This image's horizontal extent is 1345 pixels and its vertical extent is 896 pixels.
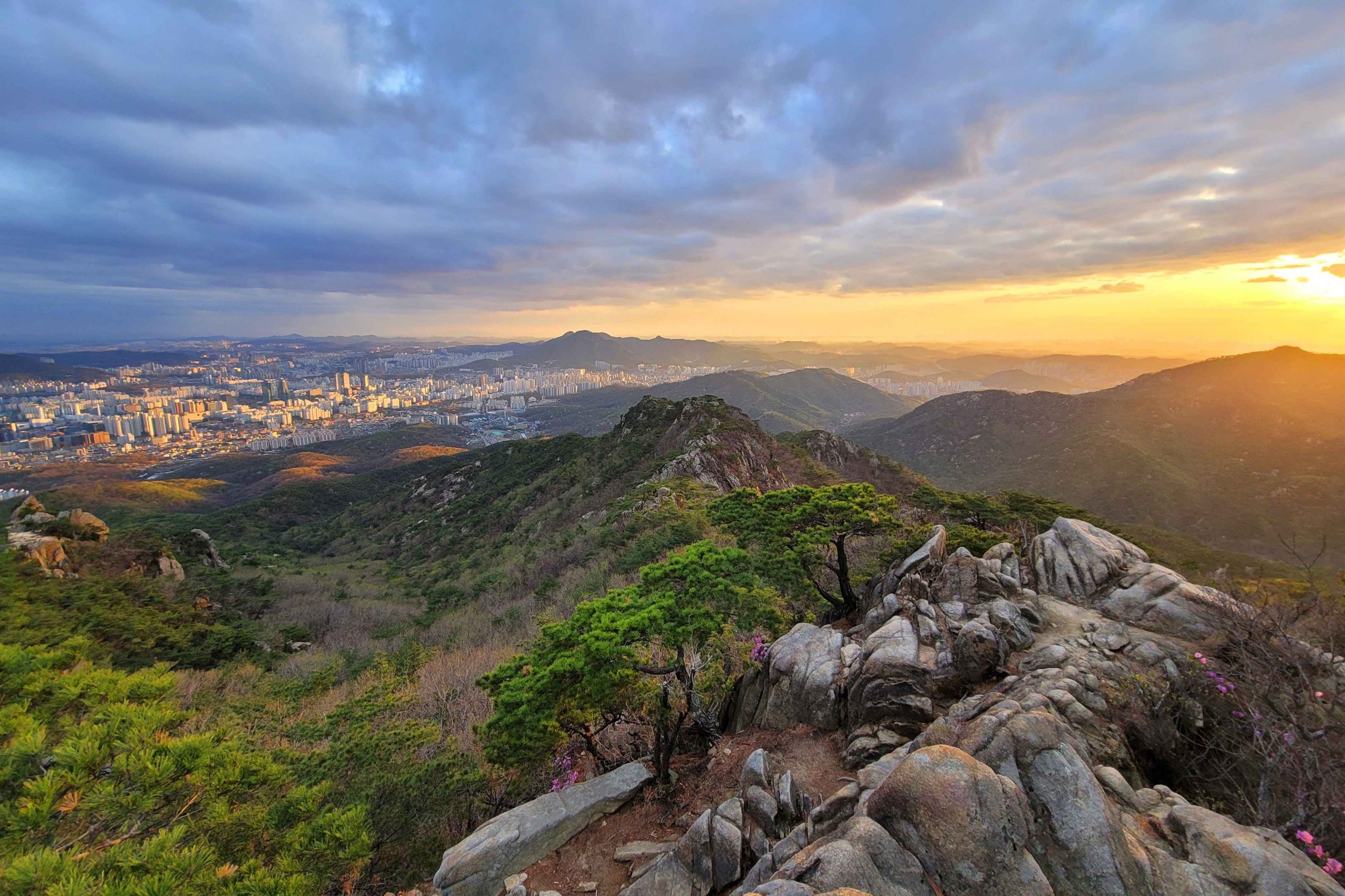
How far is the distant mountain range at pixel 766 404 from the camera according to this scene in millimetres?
148500

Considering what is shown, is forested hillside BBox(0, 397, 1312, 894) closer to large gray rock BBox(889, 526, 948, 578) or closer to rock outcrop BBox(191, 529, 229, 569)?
rock outcrop BBox(191, 529, 229, 569)

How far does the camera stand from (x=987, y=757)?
514cm

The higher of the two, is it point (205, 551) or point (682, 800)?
point (682, 800)

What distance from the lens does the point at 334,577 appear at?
3750 centimetres

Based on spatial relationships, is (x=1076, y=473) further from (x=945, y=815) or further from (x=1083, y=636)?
(x=945, y=815)

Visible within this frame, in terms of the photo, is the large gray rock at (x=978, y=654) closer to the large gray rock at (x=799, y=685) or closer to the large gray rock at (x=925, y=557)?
the large gray rock at (x=799, y=685)

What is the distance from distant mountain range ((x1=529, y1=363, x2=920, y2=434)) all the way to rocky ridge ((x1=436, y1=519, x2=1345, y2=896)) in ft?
399

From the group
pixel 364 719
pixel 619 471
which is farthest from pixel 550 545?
pixel 364 719

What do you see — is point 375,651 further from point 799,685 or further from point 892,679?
point 892,679

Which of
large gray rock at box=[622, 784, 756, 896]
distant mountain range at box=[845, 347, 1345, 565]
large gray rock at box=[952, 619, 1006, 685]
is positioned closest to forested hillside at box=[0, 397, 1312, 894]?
large gray rock at box=[622, 784, 756, 896]

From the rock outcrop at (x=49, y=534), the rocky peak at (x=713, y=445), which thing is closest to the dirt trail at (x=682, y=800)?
the rocky peak at (x=713, y=445)

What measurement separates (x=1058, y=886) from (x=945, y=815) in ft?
3.60

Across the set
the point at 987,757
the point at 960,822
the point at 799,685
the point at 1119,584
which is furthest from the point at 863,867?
the point at 1119,584

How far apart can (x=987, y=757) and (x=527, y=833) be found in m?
6.05
